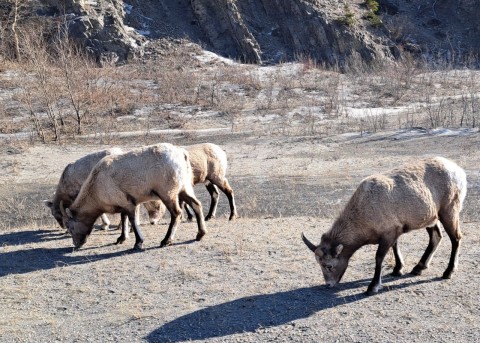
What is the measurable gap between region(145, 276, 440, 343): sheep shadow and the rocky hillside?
26.2 metres

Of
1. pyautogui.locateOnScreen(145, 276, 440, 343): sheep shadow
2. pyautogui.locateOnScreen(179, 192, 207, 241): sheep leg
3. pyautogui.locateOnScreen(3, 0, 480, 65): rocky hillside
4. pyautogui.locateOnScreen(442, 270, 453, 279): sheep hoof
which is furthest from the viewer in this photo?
pyautogui.locateOnScreen(3, 0, 480, 65): rocky hillside

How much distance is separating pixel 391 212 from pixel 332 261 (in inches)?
35.3

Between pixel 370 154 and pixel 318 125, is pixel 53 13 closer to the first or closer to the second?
pixel 318 125

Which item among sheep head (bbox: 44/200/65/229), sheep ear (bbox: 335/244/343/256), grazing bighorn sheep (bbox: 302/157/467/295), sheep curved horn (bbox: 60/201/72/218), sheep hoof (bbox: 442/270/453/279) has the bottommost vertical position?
sheep head (bbox: 44/200/65/229)

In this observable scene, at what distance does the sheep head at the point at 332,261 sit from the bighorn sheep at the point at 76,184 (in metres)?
4.89

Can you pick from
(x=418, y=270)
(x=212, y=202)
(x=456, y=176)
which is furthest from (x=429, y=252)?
(x=212, y=202)

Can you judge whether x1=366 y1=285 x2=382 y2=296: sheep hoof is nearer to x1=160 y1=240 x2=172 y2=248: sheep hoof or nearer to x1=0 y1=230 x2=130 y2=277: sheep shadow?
x1=160 y1=240 x2=172 y2=248: sheep hoof

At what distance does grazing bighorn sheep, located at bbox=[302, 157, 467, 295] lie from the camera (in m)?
8.14

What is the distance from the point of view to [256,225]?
39.0 ft

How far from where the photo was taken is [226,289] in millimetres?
8531

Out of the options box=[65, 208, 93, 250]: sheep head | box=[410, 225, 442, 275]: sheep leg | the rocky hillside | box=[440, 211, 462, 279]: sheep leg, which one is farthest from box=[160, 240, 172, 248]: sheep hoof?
the rocky hillside

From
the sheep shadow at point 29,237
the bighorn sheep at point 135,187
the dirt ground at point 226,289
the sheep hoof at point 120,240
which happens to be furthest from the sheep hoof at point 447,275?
the sheep shadow at point 29,237

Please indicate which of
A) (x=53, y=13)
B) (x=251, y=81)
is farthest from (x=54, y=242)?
(x=53, y=13)

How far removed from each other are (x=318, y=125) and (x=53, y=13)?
16.4m
